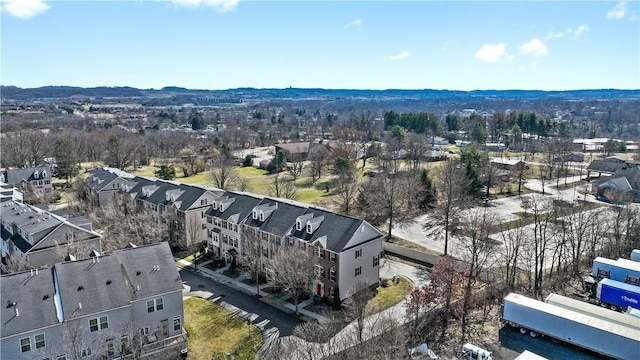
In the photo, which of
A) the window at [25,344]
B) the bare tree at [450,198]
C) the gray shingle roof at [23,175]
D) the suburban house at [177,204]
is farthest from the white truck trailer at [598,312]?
the gray shingle roof at [23,175]

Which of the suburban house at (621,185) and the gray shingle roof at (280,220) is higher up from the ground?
the gray shingle roof at (280,220)

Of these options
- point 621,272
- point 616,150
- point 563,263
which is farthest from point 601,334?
point 616,150

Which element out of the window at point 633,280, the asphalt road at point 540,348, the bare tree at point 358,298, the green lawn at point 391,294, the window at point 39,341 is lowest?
the asphalt road at point 540,348

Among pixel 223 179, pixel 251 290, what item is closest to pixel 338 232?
pixel 251 290

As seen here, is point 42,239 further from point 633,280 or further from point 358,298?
point 633,280

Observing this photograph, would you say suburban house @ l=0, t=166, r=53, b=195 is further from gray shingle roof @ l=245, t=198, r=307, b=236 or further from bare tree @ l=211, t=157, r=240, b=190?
gray shingle roof @ l=245, t=198, r=307, b=236

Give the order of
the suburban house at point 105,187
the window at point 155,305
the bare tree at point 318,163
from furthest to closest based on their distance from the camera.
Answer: the bare tree at point 318,163
the suburban house at point 105,187
the window at point 155,305

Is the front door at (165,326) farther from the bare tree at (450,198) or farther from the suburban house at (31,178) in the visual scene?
the suburban house at (31,178)
